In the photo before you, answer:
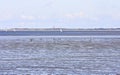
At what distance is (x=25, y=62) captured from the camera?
4206 centimetres

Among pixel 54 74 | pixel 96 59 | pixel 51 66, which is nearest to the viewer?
pixel 54 74

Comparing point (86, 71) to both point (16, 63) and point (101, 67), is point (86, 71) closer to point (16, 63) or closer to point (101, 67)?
point (101, 67)

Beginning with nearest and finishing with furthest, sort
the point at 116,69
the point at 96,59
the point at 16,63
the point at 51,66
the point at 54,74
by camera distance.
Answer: the point at 54,74 → the point at 116,69 → the point at 51,66 → the point at 16,63 → the point at 96,59

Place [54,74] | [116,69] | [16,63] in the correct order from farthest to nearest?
[16,63] → [116,69] → [54,74]

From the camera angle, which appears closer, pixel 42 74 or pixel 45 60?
pixel 42 74

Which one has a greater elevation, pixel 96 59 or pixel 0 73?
pixel 0 73

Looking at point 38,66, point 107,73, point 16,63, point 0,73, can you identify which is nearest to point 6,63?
point 16,63

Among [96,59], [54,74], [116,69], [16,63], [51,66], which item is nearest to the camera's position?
[54,74]

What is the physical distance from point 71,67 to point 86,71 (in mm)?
2848

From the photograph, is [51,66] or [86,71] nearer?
[86,71]

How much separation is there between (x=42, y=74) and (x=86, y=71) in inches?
127

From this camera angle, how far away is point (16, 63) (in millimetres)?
41312

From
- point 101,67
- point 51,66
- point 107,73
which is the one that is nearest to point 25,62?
point 51,66

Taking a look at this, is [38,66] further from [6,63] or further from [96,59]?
[96,59]
